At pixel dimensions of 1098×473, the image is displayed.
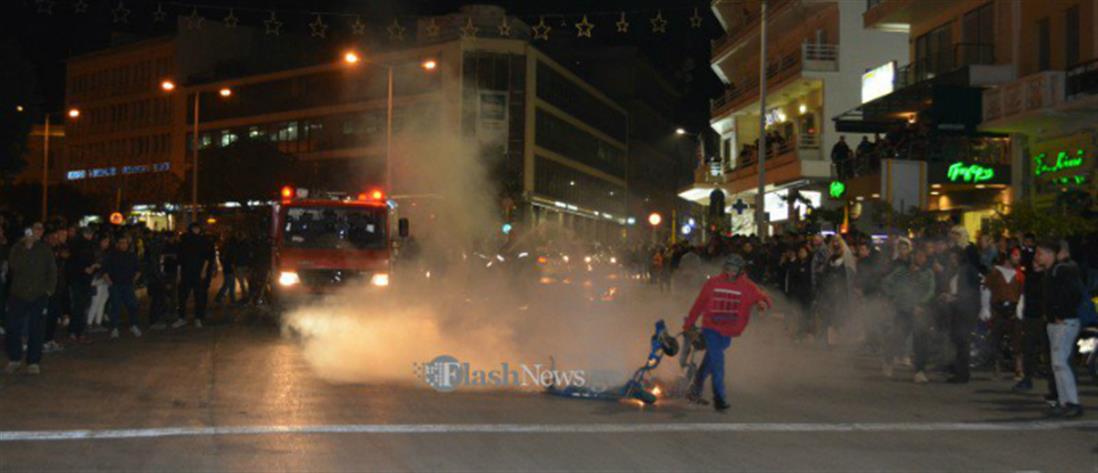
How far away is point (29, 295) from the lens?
1238cm

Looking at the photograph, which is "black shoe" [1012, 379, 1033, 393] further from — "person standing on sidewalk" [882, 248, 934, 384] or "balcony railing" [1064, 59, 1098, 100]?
"balcony railing" [1064, 59, 1098, 100]

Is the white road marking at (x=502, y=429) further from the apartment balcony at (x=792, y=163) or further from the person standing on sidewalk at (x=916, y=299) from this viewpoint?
the apartment balcony at (x=792, y=163)

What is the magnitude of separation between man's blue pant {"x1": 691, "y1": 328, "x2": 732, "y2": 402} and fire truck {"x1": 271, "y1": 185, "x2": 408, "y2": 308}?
9764mm

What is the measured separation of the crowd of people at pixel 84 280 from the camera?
12484mm

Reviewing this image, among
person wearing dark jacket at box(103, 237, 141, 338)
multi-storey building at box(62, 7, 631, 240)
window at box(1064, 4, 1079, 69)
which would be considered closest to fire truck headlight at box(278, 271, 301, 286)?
person wearing dark jacket at box(103, 237, 141, 338)

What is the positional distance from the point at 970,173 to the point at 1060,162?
2.28 metres

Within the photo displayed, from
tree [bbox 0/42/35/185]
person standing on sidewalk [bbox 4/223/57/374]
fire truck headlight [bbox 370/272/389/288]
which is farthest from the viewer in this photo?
tree [bbox 0/42/35/185]

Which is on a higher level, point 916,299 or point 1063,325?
point 916,299

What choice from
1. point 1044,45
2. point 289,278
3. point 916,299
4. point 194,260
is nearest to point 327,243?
point 289,278

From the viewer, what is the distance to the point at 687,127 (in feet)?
250

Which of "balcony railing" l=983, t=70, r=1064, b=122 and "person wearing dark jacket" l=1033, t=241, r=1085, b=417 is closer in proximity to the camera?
"person wearing dark jacket" l=1033, t=241, r=1085, b=417

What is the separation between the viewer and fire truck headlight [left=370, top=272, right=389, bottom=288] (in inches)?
763

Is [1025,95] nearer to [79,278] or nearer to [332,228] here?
[332,228]

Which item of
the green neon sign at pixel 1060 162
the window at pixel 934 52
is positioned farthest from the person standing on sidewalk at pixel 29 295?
the window at pixel 934 52
